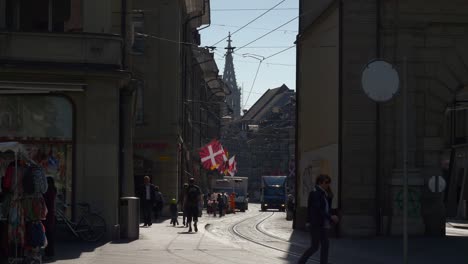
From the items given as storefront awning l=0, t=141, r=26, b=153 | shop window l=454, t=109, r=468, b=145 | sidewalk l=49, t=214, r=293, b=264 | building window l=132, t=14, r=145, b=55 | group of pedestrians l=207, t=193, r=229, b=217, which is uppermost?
building window l=132, t=14, r=145, b=55

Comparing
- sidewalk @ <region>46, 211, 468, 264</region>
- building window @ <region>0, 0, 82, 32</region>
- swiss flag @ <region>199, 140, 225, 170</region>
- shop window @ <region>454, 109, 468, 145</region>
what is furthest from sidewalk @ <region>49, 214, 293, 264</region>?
shop window @ <region>454, 109, 468, 145</region>

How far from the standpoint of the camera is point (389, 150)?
29406mm

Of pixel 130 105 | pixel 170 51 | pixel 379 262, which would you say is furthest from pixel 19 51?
pixel 170 51

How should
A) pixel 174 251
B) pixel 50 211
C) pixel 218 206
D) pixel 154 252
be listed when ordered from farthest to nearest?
pixel 218 206
pixel 174 251
pixel 154 252
pixel 50 211

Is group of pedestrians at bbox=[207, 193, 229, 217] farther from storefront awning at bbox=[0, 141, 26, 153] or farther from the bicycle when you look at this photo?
storefront awning at bbox=[0, 141, 26, 153]

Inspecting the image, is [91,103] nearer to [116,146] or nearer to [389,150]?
[116,146]

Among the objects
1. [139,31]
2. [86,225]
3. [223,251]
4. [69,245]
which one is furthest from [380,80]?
[139,31]

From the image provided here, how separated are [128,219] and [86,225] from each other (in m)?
1.93

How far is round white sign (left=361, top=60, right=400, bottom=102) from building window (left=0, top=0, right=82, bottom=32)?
1033cm

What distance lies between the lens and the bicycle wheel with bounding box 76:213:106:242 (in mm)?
22547

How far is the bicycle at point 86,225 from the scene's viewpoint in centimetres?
2253

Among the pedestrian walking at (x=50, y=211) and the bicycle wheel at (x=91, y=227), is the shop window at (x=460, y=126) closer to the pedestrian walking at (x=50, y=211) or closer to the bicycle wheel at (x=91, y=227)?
the bicycle wheel at (x=91, y=227)

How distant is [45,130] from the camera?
23234 millimetres

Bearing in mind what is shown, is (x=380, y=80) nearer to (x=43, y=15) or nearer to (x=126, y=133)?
(x=43, y=15)
